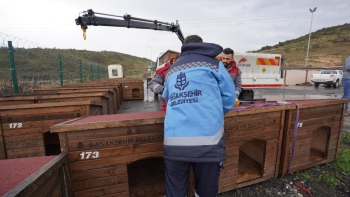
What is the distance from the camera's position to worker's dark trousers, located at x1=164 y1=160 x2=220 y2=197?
1.74 m

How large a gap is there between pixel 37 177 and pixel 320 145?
495cm

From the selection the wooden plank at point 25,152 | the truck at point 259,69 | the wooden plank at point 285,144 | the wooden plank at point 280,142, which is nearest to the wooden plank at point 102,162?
the wooden plank at point 25,152

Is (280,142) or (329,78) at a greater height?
(329,78)

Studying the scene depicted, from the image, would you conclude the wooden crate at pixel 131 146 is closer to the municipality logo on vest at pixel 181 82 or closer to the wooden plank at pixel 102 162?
the wooden plank at pixel 102 162

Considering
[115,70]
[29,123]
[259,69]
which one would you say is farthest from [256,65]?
[115,70]

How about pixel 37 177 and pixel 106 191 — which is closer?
pixel 37 177

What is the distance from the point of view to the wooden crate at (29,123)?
9.74 ft

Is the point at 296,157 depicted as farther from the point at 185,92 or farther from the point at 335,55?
the point at 335,55

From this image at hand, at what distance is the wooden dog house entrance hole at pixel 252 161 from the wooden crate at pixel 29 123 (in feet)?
9.95

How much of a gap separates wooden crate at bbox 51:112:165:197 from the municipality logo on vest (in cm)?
62

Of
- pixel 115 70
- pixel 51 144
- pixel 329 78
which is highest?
pixel 115 70

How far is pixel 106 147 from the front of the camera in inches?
81.4

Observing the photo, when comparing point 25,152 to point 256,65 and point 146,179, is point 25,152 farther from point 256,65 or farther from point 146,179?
point 256,65

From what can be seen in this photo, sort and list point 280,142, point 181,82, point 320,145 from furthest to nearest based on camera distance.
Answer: point 320,145
point 280,142
point 181,82
